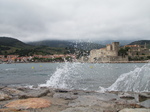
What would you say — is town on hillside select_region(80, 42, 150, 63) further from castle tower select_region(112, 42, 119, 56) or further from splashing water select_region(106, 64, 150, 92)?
splashing water select_region(106, 64, 150, 92)

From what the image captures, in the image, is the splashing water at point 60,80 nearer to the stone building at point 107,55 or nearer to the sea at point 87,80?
the sea at point 87,80

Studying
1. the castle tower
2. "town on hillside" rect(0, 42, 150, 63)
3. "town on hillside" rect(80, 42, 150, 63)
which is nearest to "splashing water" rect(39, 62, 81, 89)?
"town on hillside" rect(0, 42, 150, 63)

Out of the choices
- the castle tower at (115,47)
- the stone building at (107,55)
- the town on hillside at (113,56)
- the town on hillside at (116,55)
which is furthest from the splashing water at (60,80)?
the castle tower at (115,47)

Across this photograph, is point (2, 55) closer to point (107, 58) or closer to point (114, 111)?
point (107, 58)

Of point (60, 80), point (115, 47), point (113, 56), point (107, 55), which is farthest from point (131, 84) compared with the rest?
point (115, 47)

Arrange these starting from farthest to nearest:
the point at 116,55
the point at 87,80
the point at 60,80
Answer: the point at 116,55
the point at 87,80
the point at 60,80

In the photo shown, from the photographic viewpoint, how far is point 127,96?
8.04 meters

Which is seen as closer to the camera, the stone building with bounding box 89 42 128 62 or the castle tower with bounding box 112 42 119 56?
the stone building with bounding box 89 42 128 62

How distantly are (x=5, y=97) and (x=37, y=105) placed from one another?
2443 millimetres

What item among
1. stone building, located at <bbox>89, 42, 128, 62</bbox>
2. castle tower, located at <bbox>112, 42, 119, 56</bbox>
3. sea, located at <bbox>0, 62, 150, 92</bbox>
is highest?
castle tower, located at <bbox>112, 42, 119, 56</bbox>

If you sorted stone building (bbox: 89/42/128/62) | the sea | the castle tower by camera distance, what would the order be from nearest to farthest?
1. the sea
2. stone building (bbox: 89/42/128/62)
3. the castle tower

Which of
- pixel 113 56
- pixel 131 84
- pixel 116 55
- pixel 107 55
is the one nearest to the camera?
pixel 131 84

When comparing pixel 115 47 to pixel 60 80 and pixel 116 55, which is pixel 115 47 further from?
pixel 60 80

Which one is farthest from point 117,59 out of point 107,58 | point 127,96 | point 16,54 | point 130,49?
point 16,54
